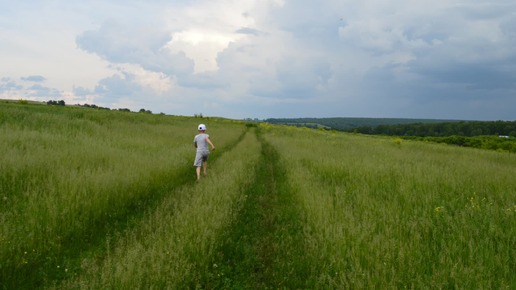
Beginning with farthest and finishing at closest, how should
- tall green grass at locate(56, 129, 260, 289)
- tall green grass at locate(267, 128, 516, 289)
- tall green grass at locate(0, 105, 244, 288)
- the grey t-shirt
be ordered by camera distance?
the grey t-shirt, tall green grass at locate(0, 105, 244, 288), tall green grass at locate(267, 128, 516, 289), tall green grass at locate(56, 129, 260, 289)

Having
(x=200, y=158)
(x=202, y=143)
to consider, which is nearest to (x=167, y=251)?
(x=200, y=158)

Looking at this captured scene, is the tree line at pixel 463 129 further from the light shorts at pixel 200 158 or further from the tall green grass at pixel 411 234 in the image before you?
the light shorts at pixel 200 158

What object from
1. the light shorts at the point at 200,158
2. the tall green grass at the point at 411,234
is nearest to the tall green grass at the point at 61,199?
the light shorts at the point at 200,158

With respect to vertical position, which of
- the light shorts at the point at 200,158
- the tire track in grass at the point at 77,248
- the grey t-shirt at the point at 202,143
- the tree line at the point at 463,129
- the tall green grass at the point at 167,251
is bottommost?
the tire track in grass at the point at 77,248

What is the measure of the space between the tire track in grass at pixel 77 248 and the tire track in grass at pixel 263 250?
1935 mm

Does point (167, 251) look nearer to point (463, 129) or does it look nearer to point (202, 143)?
point (202, 143)

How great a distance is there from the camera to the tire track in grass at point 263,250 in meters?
4.61

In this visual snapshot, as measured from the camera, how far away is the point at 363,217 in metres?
6.66

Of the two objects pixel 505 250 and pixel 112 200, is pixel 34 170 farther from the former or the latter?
pixel 505 250

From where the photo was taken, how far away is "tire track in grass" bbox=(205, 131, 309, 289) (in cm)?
461

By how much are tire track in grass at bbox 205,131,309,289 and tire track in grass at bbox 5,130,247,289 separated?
76.2 inches

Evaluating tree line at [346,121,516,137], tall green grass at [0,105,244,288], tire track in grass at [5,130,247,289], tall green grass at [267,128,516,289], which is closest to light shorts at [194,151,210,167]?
tall green grass at [0,105,244,288]

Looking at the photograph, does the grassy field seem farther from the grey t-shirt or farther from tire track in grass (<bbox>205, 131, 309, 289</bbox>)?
the grey t-shirt

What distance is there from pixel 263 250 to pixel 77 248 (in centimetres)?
317
